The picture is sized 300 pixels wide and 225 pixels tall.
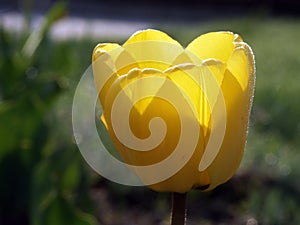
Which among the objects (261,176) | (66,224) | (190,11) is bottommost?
(190,11)

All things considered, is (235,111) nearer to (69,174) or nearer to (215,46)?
(215,46)

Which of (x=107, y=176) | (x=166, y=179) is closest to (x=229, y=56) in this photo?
(x=166, y=179)

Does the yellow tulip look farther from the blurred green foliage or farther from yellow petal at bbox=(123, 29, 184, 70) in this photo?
the blurred green foliage

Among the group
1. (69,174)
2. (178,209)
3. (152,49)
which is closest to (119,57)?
(152,49)

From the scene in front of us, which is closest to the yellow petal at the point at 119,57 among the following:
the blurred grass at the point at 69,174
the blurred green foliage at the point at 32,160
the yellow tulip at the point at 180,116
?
the yellow tulip at the point at 180,116

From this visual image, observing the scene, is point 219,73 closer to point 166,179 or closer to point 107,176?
point 166,179

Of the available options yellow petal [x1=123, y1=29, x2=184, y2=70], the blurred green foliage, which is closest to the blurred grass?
the blurred green foliage
